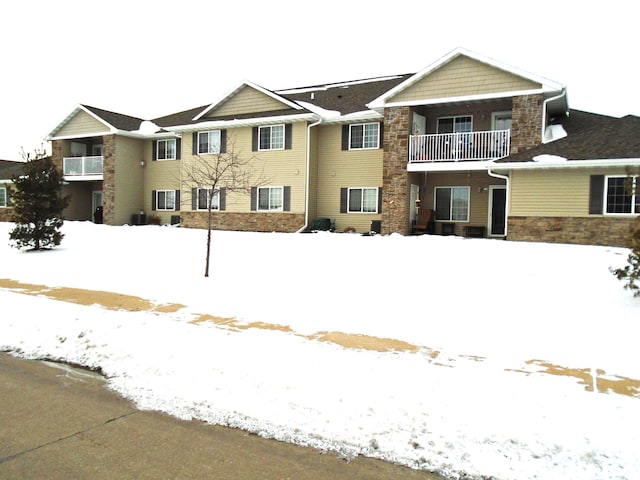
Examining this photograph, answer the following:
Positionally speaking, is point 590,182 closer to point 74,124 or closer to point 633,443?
point 633,443

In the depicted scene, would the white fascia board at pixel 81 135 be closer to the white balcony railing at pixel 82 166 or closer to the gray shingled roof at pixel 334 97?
the white balcony railing at pixel 82 166

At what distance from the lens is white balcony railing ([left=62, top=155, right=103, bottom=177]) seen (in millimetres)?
29328

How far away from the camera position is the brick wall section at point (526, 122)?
1809 cm

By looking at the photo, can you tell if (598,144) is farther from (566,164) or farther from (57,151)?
(57,151)

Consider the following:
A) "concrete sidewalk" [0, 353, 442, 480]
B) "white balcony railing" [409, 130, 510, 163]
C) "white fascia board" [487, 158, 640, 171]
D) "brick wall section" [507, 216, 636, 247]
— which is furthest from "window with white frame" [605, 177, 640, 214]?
"concrete sidewalk" [0, 353, 442, 480]

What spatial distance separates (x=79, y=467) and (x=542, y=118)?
18.6 m

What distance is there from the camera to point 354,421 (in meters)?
4.45

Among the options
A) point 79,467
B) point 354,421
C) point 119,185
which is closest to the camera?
point 79,467

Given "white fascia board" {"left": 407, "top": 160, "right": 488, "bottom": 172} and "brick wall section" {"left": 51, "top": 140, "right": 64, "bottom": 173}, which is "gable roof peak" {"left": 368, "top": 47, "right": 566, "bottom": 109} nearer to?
"white fascia board" {"left": 407, "top": 160, "right": 488, "bottom": 172}

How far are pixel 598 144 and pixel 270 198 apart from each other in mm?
14038

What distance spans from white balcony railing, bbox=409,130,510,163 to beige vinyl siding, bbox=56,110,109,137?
18.4m

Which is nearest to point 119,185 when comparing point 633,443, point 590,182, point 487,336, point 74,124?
point 74,124

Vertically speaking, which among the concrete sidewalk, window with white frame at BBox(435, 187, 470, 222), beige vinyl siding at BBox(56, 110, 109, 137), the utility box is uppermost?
beige vinyl siding at BBox(56, 110, 109, 137)

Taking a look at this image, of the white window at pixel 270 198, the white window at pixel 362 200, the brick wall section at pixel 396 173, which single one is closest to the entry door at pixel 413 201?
the brick wall section at pixel 396 173
